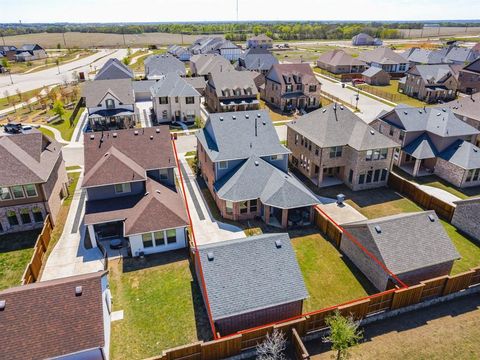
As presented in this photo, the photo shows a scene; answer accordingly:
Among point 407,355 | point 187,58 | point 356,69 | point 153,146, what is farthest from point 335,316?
point 187,58

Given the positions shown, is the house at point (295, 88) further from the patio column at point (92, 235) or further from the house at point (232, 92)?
the patio column at point (92, 235)

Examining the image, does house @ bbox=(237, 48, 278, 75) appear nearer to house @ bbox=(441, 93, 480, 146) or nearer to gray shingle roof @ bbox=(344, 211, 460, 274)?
house @ bbox=(441, 93, 480, 146)

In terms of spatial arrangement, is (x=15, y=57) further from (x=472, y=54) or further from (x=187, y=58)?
(x=472, y=54)

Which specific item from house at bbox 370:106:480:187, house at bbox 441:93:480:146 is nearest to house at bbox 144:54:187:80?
house at bbox 370:106:480:187

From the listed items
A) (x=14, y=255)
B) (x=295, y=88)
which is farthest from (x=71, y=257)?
(x=295, y=88)

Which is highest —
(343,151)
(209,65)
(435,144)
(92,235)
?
Result: (209,65)

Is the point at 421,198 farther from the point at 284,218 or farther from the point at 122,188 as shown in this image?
the point at 122,188

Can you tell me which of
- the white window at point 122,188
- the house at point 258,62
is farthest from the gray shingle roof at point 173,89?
the house at point 258,62
